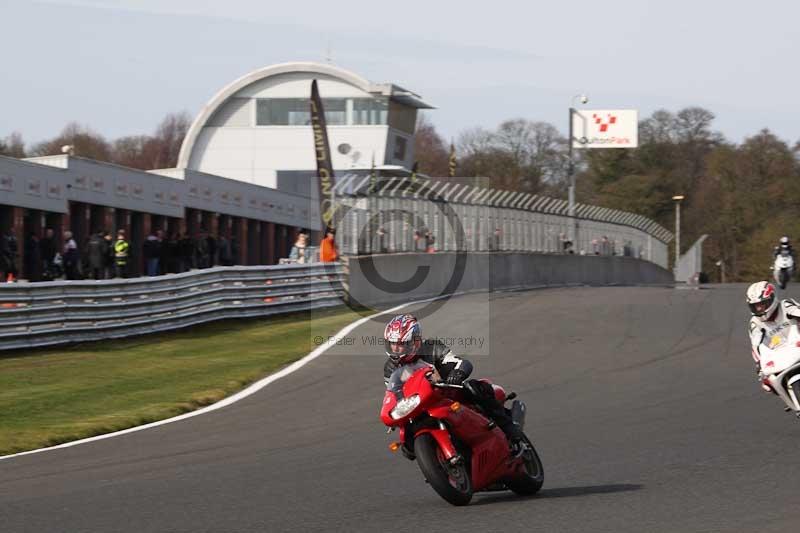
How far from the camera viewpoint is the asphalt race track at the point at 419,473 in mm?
7086

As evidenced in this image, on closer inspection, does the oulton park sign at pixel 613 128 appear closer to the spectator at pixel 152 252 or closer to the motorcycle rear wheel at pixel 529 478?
the spectator at pixel 152 252

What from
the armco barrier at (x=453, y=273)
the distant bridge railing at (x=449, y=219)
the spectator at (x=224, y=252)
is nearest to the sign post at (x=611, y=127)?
the distant bridge railing at (x=449, y=219)

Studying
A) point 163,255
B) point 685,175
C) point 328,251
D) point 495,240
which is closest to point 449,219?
point 495,240

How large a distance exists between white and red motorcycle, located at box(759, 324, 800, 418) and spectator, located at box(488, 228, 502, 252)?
22516mm

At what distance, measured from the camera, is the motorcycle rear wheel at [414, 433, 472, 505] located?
24.1 ft

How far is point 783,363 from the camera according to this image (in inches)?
412

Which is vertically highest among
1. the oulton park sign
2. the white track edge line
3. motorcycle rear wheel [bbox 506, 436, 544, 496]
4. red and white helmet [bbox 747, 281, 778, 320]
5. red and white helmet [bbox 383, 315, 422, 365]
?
the oulton park sign

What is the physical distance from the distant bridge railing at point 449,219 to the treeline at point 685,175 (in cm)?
3587

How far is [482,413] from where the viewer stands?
7.95 meters

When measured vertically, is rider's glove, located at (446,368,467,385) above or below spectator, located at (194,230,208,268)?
below

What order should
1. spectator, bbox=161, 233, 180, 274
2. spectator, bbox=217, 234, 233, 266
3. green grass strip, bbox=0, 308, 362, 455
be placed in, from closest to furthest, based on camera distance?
green grass strip, bbox=0, 308, 362, 455
spectator, bbox=161, 233, 180, 274
spectator, bbox=217, 234, 233, 266

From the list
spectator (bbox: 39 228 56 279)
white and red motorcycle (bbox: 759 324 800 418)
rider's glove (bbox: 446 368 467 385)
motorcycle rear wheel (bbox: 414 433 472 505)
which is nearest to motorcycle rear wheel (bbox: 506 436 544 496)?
motorcycle rear wheel (bbox: 414 433 472 505)

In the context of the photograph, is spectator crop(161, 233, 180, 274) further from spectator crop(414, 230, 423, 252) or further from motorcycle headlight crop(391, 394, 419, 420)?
motorcycle headlight crop(391, 394, 419, 420)

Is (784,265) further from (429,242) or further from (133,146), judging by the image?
(133,146)
